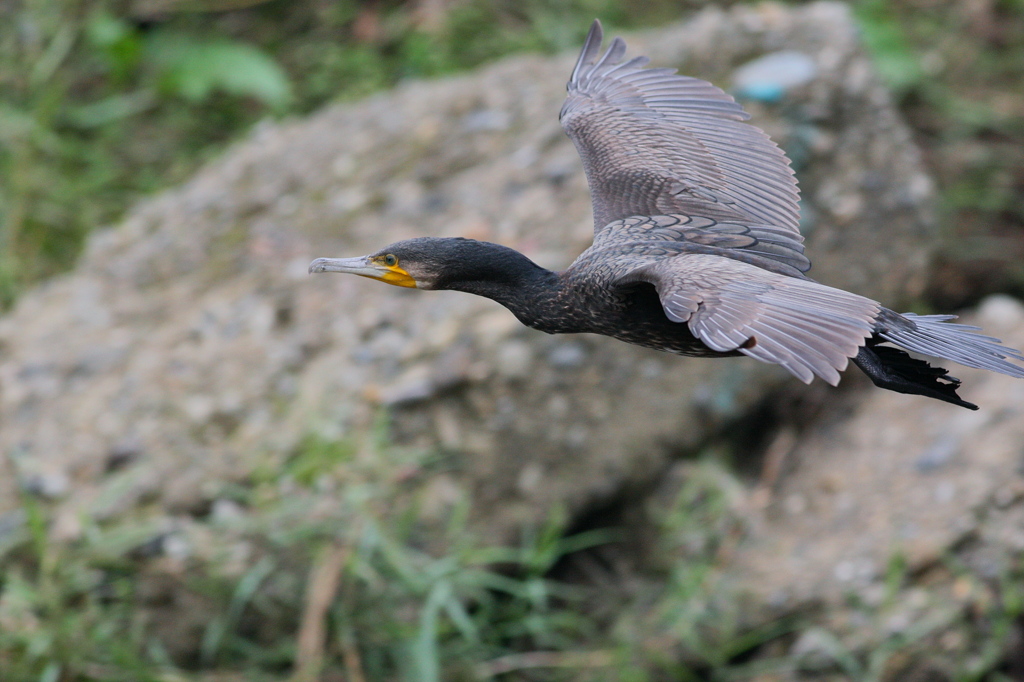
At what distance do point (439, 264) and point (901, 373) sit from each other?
2.90 feet

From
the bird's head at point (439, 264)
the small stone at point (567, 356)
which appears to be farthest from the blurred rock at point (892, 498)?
the bird's head at point (439, 264)

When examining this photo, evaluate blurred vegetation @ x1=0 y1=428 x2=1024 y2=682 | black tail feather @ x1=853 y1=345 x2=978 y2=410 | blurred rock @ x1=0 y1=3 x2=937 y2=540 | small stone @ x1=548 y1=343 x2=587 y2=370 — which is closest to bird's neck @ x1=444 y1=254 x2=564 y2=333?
black tail feather @ x1=853 y1=345 x2=978 y2=410

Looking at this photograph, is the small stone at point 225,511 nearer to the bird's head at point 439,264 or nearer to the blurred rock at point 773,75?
the bird's head at point 439,264

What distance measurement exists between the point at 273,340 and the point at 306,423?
414mm

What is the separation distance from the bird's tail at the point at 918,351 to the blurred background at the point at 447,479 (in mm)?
1555

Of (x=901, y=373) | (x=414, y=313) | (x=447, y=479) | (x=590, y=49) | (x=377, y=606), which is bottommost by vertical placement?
(x=377, y=606)

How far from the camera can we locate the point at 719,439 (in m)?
4.17

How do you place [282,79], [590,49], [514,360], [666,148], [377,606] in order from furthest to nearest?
[282,79] < [514,360] < [377,606] < [590,49] < [666,148]

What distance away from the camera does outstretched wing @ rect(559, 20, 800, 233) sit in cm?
275

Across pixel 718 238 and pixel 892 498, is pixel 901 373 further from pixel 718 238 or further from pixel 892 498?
pixel 892 498

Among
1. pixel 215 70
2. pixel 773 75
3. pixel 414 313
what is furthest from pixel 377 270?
pixel 215 70

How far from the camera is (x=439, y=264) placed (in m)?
2.40

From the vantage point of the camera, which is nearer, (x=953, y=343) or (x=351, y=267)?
(x=953, y=343)


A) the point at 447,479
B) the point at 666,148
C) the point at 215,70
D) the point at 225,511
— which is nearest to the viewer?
the point at 666,148
